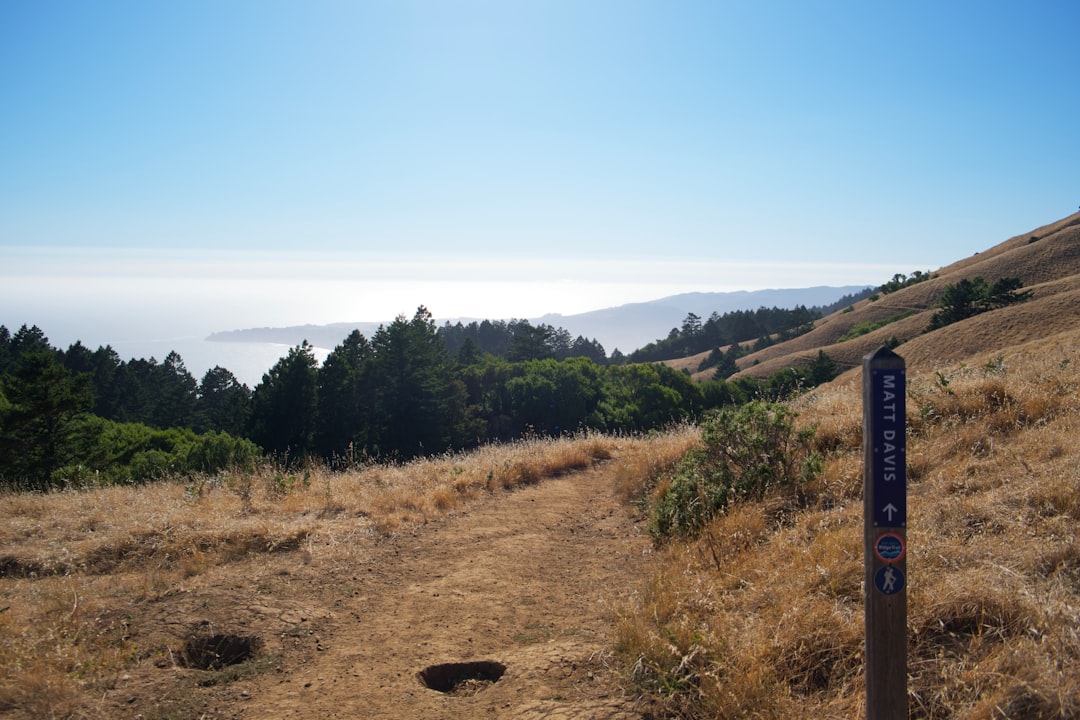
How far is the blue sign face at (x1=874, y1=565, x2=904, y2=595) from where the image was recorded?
8.56ft

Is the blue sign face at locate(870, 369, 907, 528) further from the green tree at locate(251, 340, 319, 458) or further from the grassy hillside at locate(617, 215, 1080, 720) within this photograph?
the green tree at locate(251, 340, 319, 458)

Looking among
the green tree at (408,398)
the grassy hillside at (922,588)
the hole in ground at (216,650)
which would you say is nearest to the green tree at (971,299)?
the green tree at (408,398)

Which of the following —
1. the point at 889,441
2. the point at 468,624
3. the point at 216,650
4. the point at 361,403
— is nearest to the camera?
the point at 889,441

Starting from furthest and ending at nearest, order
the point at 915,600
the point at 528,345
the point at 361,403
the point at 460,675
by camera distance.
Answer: the point at 528,345, the point at 361,403, the point at 460,675, the point at 915,600

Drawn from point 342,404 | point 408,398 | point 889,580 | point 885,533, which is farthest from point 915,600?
point 342,404

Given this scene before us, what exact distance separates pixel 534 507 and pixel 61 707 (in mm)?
5901

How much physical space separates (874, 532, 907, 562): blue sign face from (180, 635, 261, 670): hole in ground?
4.11 meters

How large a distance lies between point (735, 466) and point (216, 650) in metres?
5.26

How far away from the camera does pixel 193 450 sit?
24031 millimetres

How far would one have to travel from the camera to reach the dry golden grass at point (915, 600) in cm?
301

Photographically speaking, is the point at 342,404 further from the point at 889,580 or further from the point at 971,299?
the point at 971,299

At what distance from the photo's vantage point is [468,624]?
5016 mm

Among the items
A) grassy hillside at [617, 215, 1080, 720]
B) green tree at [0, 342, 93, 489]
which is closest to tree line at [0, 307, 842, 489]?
green tree at [0, 342, 93, 489]

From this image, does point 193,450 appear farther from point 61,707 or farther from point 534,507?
point 61,707
